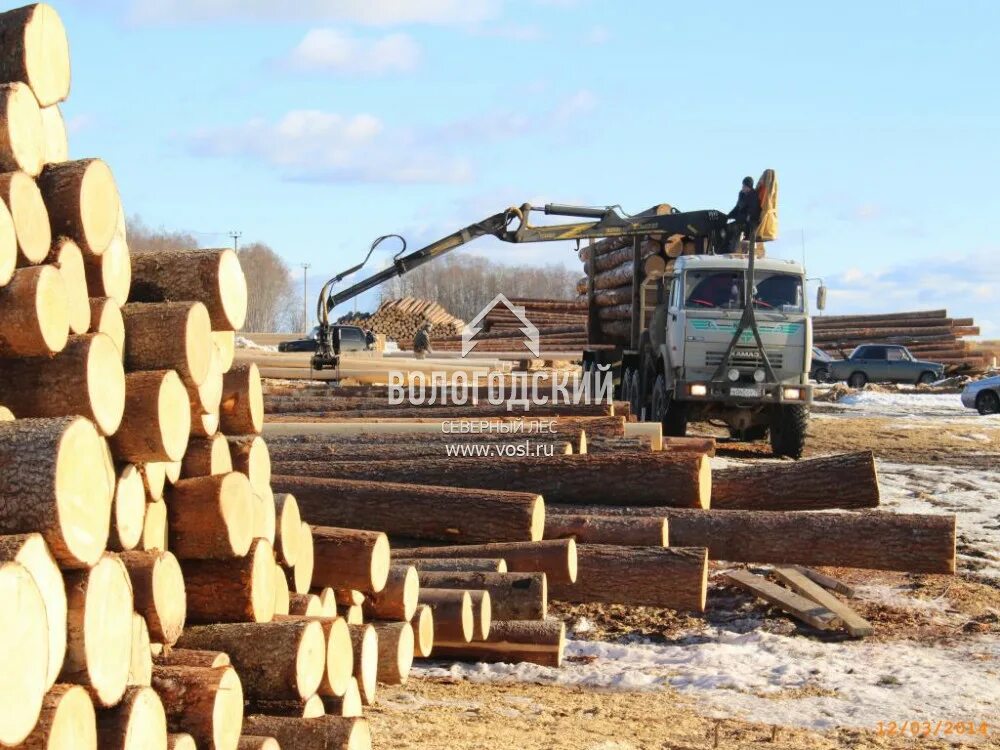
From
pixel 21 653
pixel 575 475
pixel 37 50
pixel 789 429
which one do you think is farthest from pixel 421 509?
pixel 789 429

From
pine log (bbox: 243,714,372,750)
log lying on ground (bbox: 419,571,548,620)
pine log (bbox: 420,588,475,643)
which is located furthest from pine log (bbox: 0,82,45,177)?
log lying on ground (bbox: 419,571,548,620)

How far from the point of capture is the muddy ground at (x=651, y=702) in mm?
5543

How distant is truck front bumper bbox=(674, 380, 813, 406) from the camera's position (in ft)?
50.2

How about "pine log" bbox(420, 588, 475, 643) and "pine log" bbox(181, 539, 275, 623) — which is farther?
"pine log" bbox(420, 588, 475, 643)

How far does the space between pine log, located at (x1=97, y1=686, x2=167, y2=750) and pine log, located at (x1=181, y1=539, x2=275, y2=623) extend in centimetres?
95

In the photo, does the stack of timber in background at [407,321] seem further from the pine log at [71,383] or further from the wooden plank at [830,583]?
the pine log at [71,383]

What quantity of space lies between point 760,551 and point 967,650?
5.25 ft

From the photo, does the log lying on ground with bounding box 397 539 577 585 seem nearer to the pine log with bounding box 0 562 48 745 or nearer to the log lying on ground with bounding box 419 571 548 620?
the log lying on ground with bounding box 419 571 548 620

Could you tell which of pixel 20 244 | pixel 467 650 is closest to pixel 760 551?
pixel 467 650

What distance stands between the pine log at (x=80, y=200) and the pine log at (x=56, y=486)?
0.91 m

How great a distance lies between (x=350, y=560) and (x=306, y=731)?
4.39ft

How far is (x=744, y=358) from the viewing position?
15.3 meters

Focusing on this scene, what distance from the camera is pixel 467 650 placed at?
697 centimetres

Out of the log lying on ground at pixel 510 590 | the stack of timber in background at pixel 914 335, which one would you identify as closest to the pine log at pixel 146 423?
the log lying on ground at pixel 510 590
